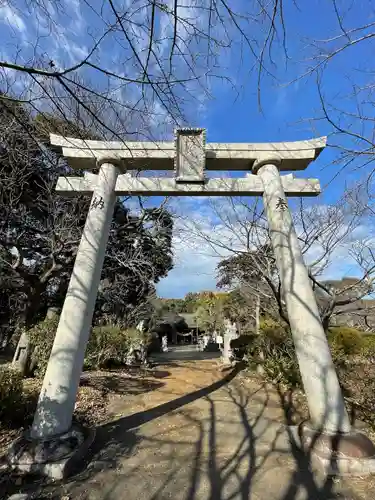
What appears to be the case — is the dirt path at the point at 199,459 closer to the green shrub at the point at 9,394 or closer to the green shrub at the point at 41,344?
the green shrub at the point at 9,394

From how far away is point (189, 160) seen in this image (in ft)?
16.3

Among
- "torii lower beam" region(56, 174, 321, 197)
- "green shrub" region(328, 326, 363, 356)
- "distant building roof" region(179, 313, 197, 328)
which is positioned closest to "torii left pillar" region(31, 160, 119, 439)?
"torii lower beam" region(56, 174, 321, 197)

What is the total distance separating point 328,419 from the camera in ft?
11.4

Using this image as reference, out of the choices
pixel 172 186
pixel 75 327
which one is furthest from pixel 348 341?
pixel 75 327

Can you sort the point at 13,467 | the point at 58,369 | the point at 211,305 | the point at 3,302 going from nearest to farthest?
the point at 13,467 < the point at 58,369 < the point at 3,302 < the point at 211,305

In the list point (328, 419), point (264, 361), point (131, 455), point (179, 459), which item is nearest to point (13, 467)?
point (131, 455)

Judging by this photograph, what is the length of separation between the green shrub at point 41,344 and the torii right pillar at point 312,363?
5.82m

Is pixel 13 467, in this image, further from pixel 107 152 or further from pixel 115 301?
pixel 115 301

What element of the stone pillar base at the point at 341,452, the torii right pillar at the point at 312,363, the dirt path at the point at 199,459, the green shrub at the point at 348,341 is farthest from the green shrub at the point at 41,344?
the green shrub at the point at 348,341

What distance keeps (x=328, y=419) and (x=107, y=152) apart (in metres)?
5.20

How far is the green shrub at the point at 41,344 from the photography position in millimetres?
6816

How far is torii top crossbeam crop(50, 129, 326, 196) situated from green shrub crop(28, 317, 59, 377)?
385 cm

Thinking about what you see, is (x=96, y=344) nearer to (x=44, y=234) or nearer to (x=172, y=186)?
(x=44, y=234)

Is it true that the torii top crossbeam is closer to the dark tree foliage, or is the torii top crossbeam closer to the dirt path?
the dark tree foliage
